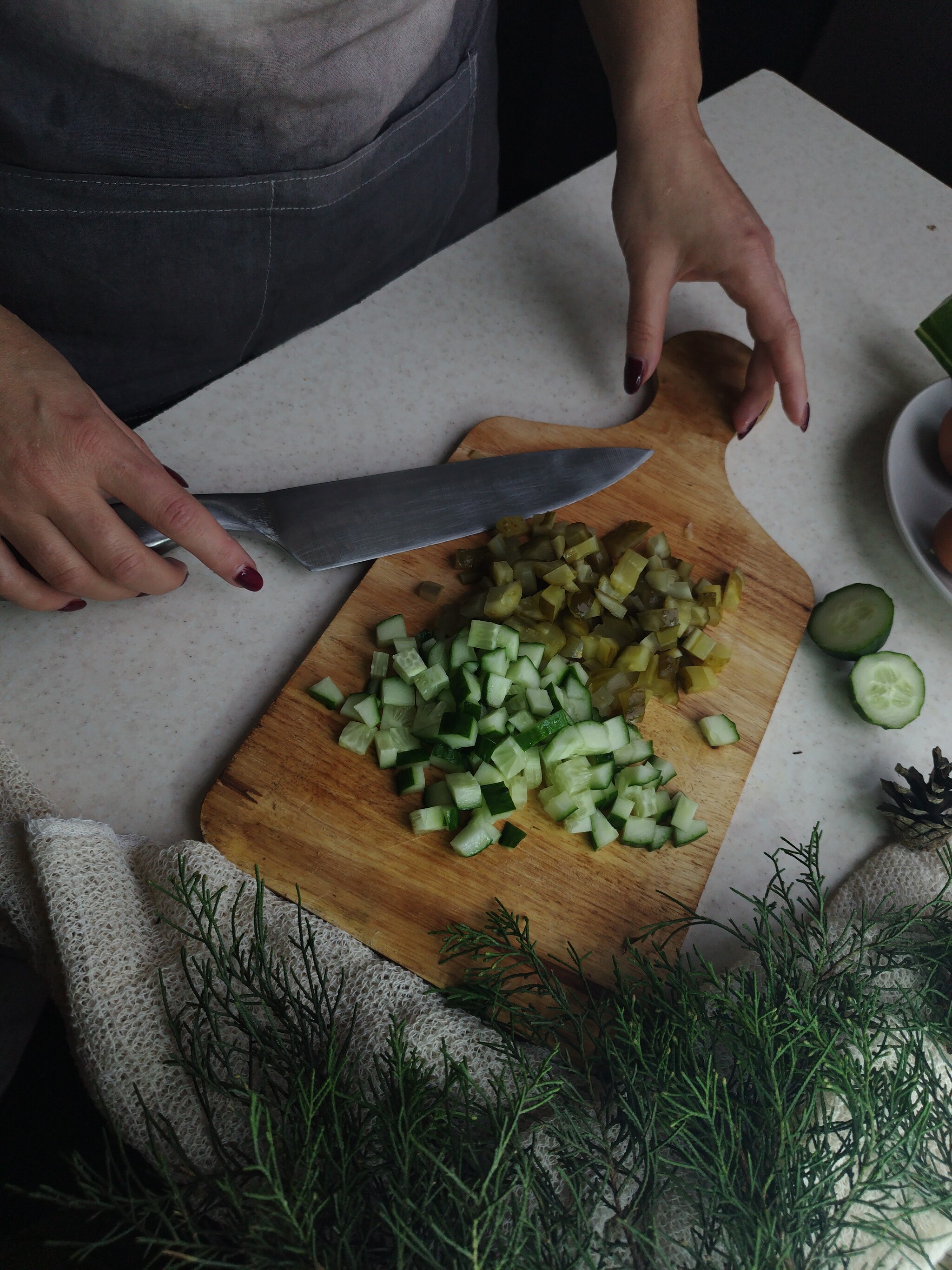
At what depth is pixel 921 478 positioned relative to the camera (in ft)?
4.88

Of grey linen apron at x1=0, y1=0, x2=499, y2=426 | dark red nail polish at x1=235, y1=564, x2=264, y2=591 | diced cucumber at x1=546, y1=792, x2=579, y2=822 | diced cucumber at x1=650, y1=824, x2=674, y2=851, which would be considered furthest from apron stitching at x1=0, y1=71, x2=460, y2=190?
diced cucumber at x1=650, y1=824, x2=674, y2=851

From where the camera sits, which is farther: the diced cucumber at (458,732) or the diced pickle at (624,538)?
the diced pickle at (624,538)

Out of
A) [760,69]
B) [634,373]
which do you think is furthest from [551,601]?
[760,69]

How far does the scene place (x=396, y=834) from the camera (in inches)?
45.6

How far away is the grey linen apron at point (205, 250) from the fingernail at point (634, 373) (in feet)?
1.65

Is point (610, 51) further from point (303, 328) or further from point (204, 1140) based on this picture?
point (204, 1140)

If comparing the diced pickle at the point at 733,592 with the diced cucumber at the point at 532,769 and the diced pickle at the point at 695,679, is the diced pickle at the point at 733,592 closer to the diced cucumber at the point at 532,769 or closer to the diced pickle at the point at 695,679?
the diced pickle at the point at 695,679

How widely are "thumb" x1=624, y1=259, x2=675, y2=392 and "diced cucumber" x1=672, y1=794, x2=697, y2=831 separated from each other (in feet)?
2.17

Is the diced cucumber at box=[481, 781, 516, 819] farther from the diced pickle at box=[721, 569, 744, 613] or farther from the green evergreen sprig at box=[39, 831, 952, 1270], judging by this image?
Result: the diced pickle at box=[721, 569, 744, 613]

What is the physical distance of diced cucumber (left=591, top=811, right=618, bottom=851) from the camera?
1172 mm

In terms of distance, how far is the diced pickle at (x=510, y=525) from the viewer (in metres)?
1.33

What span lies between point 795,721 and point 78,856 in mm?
1006

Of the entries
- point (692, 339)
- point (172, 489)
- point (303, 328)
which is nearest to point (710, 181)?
point (692, 339)

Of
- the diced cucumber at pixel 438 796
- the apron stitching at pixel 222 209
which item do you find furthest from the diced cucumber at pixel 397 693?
the apron stitching at pixel 222 209
